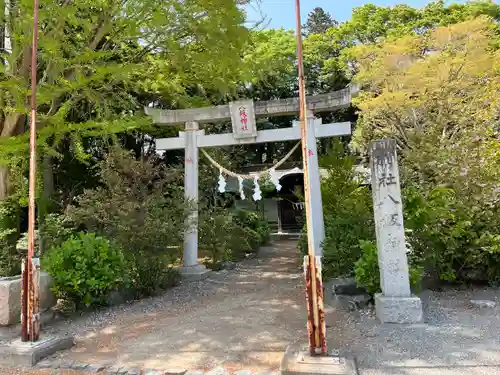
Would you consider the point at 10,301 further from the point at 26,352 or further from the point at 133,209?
the point at 133,209

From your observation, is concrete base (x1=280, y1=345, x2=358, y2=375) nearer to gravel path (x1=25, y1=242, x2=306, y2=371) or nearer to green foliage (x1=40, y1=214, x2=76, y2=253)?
gravel path (x1=25, y1=242, x2=306, y2=371)

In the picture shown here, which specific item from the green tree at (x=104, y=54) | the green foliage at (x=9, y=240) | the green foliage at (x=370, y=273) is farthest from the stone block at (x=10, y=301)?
the green foliage at (x=370, y=273)

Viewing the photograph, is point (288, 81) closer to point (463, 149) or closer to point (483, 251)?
point (463, 149)

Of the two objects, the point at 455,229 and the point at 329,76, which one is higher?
the point at 329,76

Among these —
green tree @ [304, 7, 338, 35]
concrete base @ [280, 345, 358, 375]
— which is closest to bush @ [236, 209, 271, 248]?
concrete base @ [280, 345, 358, 375]

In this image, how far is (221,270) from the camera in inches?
396

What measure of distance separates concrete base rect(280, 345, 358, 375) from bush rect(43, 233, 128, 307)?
3490 mm

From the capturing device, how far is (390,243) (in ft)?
16.4

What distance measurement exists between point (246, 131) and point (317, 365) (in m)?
5.77

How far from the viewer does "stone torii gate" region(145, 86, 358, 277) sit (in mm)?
8078

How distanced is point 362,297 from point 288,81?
18.9m

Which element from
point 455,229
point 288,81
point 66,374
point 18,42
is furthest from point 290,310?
point 288,81

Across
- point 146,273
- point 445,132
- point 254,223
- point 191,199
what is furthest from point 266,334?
point 445,132

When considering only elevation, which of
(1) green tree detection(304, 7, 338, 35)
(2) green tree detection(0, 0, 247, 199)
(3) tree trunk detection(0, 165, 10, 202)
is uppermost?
(1) green tree detection(304, 7, 338, 35)
